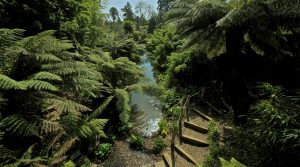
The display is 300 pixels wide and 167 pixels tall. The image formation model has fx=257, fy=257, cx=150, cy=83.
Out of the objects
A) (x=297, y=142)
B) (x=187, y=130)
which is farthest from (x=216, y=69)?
(x=297, y=142)

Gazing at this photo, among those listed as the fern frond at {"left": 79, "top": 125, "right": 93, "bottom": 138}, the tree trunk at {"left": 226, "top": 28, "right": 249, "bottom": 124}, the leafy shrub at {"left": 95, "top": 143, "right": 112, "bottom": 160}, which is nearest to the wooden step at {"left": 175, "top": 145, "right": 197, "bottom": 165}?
the tree trunk at {"left": 226, "top": 28, "right": 249, "bottom": 124}

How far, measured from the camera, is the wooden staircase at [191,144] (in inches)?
235

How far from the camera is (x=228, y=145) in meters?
5.53

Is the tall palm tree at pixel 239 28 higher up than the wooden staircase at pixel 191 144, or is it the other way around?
the tall palm tree at pixel 239 28

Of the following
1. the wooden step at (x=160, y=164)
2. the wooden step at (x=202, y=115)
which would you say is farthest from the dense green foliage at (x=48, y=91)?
the wooden step at (x=202, y=115)

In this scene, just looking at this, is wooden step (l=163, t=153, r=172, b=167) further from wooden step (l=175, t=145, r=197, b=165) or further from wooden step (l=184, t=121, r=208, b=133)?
wooden step (l=184, t=121, r=208, b=133)

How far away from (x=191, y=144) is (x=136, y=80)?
11.9 feet

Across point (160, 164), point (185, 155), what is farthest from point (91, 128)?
point (185, 155)

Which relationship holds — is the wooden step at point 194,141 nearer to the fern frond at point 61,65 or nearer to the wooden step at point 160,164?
the wooden step at point 160,164

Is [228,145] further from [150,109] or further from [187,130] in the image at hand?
[150,109]

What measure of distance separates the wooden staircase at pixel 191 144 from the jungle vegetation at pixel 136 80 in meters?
0.64

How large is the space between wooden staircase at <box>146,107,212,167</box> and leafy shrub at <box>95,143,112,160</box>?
1.22 m

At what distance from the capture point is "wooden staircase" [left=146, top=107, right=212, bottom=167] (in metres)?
5.98

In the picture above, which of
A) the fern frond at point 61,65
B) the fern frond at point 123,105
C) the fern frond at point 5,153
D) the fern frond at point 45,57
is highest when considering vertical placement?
the fern frond at point 45,57
